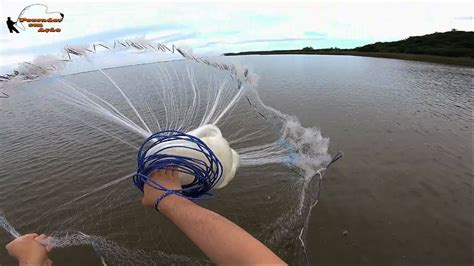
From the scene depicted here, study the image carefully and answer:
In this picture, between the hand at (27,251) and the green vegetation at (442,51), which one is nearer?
the hand at (27,251)

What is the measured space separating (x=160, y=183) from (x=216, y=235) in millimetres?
974

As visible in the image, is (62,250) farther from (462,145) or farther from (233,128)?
(462,145)

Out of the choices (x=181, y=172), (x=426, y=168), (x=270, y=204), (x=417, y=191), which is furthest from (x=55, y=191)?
(x=426, y=168)

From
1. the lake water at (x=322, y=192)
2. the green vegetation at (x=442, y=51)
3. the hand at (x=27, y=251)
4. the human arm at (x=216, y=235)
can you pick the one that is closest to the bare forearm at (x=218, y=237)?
the human arm at (x=216, y=235)

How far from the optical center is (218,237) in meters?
1.90

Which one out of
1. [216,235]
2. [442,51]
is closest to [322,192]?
[216,235]

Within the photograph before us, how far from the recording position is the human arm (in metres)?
1.74

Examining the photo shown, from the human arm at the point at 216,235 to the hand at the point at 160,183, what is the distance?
0.02 m

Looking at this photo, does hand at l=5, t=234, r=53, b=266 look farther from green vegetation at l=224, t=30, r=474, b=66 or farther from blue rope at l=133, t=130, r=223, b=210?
green vegetation at l=224, t=30, r=474, b=66

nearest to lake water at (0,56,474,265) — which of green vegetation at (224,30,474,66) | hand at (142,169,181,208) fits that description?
A: hand at (142,169,181,208)

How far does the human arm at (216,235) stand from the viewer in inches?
68.7

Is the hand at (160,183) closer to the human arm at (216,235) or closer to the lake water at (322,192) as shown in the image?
the human arm at (216,235)

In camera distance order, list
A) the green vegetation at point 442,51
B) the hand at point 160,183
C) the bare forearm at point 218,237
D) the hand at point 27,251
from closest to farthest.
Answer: the bare forearm at point 218,237
the hand at point 160,183
the hand at point 27,251
the green vegetation at point 442,51

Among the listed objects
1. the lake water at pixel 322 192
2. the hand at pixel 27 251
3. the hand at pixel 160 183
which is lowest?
the lake water at pixel 322 192
